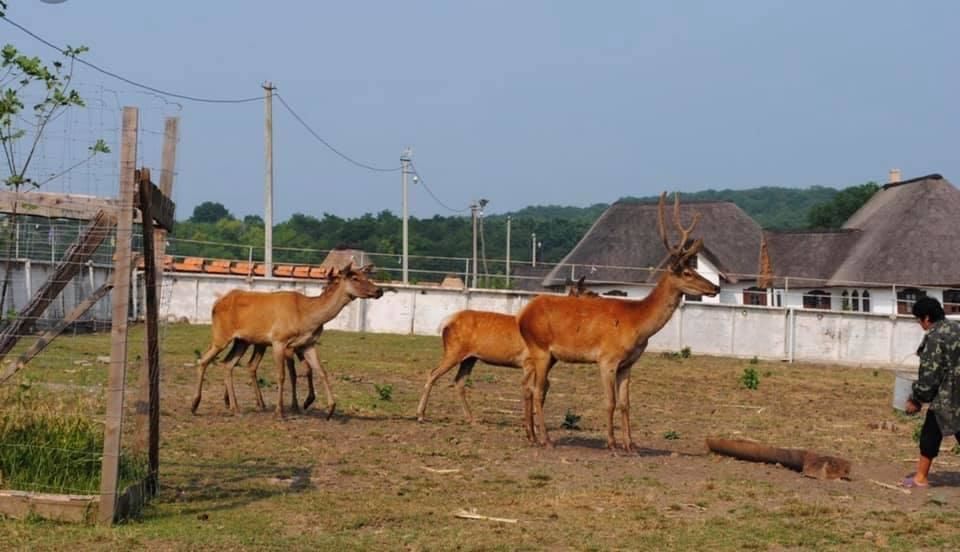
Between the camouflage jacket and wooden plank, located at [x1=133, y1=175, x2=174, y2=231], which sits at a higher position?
wooden plank, located at [x1=133, y1=175, x2=174, y2=231]

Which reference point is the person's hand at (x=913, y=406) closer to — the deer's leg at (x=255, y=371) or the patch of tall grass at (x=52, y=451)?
the patch of tall grass at (x=52, y=451)

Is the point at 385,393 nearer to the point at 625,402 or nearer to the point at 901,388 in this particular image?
the point at 625,402

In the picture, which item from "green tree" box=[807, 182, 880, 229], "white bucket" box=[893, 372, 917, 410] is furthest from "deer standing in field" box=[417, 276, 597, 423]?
"green tree" box=[807, 182, 880, 229]

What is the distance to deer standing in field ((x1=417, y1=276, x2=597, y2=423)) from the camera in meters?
18.4

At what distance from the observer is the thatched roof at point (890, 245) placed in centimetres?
5806

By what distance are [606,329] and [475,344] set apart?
3.31 meters

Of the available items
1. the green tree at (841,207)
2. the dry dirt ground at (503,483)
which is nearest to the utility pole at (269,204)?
the dry dirt ground at (503,483)

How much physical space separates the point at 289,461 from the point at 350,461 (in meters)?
0.61

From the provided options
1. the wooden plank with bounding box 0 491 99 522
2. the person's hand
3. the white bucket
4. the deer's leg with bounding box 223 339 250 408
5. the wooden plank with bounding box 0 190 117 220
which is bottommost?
the wooden plank with bounding box 0 491 99 522

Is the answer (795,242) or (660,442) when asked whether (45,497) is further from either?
(795,242)

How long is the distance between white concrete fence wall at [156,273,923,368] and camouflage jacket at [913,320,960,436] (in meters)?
26.9

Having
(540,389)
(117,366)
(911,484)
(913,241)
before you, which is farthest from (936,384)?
(913,241)

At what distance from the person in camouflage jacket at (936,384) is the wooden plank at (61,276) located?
731 cm

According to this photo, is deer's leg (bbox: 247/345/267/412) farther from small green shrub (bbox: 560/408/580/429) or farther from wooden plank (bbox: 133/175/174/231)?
wooden plank (bbox: 133/175/174/231)
